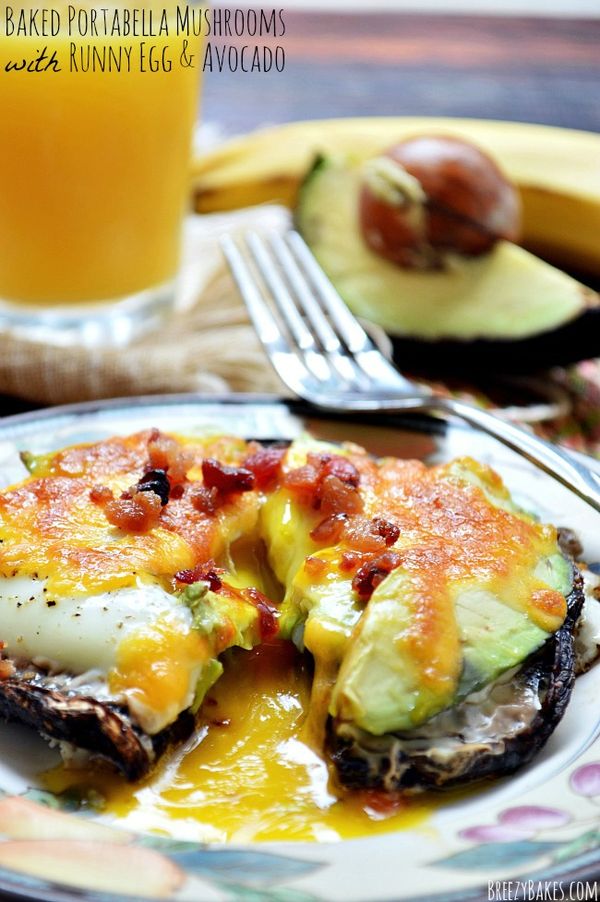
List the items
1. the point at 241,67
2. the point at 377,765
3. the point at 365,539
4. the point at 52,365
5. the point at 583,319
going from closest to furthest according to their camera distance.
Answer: the point at 377,765 → the point at 365,539 → the point at 52,365 → the point at 583,319 → the point at 241,67

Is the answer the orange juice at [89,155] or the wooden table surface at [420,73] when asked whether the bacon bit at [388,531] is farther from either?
the wooden table surface at [420,73]

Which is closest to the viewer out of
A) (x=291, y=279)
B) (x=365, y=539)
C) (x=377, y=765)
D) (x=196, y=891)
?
(x=196, y=891)

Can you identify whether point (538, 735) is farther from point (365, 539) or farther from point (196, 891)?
point (196, 891)

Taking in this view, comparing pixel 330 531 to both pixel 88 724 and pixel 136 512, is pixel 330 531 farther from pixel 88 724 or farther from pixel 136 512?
pixel 88 724

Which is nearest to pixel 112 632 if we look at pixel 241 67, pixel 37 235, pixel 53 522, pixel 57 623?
pixel 57 623

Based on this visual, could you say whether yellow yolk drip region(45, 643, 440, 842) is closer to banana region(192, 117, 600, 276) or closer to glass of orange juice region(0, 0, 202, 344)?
glass of orange juice region(0, 0, 202, 344)

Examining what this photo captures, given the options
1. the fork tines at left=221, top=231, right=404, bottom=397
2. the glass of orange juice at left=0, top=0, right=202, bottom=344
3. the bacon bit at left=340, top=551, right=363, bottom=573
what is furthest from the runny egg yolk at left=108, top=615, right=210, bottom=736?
the glass of orange juice at left=0, top=0, right=202, bottom=344

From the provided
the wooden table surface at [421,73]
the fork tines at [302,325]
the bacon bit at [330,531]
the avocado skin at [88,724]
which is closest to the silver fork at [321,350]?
the fork tines at [302,325]

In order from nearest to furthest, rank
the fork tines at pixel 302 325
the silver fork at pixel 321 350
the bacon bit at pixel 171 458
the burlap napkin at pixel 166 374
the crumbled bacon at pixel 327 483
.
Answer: the crumbled bacon at pixel 327 483 → the bacon bit at pixel 171 458 → the silver fork at pixel 321 350 → the fork tines at pixel 302 325 → the burlap napkin at pixel 166 374
